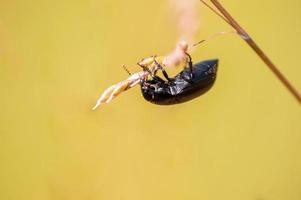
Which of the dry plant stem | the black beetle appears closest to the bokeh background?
the black beetle

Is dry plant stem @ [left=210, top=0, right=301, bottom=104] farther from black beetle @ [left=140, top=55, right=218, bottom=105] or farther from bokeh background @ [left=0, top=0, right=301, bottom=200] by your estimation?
bokeh background @ [left=0, top=0, right=301, bottom=200]

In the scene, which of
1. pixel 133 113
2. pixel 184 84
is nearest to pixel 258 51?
pixel 184 84

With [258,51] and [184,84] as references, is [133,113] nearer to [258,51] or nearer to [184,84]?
[184,84]

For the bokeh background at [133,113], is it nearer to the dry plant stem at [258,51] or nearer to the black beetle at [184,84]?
the black beetle at [184,84]

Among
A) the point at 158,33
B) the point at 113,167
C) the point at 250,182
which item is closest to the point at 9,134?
the point at 113,167

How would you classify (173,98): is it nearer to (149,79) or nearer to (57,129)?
(149,79)

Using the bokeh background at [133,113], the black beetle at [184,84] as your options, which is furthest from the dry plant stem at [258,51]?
the bokeh background at [133,113]
